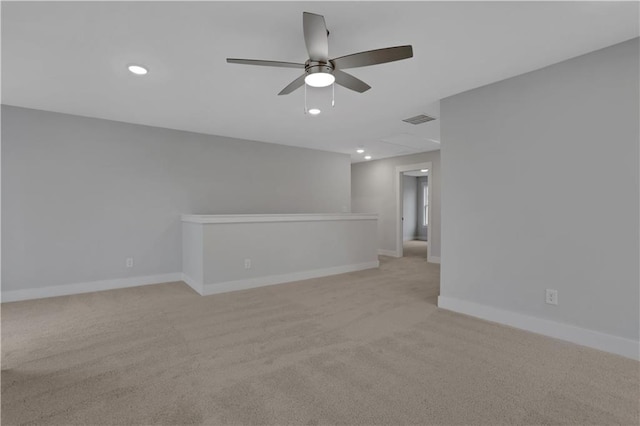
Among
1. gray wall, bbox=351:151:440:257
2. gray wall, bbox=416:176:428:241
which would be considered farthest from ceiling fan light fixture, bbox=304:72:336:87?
gray wall, bbox=416:176:428:241

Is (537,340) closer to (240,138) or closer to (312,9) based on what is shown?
(312,9)

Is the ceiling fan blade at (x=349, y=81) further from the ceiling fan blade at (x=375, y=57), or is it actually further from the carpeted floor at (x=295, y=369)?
the carpeted floor at (x=295, y=369)

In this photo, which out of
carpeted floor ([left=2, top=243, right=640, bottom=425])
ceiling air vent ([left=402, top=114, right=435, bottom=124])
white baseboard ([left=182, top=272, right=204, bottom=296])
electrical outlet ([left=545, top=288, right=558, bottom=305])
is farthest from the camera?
ceiling air vent ([left=402, top=114, right=435, bottom=124])

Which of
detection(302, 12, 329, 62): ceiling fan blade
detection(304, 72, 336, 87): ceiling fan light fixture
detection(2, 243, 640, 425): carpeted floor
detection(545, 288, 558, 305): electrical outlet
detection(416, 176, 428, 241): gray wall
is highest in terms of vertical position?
detection(302, 12, 329, 62): ceiling fan blade

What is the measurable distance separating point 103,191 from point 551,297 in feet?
18.0

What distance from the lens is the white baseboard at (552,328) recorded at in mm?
2289

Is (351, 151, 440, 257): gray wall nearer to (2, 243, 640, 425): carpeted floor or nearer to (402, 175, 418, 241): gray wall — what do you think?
(402, 175, 418, 241): gray wall

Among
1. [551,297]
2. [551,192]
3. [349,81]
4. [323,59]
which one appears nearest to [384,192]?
[551,192]

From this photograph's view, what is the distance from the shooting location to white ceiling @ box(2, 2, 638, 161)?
1955 mm

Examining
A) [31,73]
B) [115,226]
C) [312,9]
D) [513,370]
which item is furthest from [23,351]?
[513,370]

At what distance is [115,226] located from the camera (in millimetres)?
4336

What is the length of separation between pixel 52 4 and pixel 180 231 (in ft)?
11.2

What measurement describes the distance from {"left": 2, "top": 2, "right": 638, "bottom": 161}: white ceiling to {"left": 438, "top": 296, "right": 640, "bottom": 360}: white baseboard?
2.29 meters

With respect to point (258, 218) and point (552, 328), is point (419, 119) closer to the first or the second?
point (258, 218)
